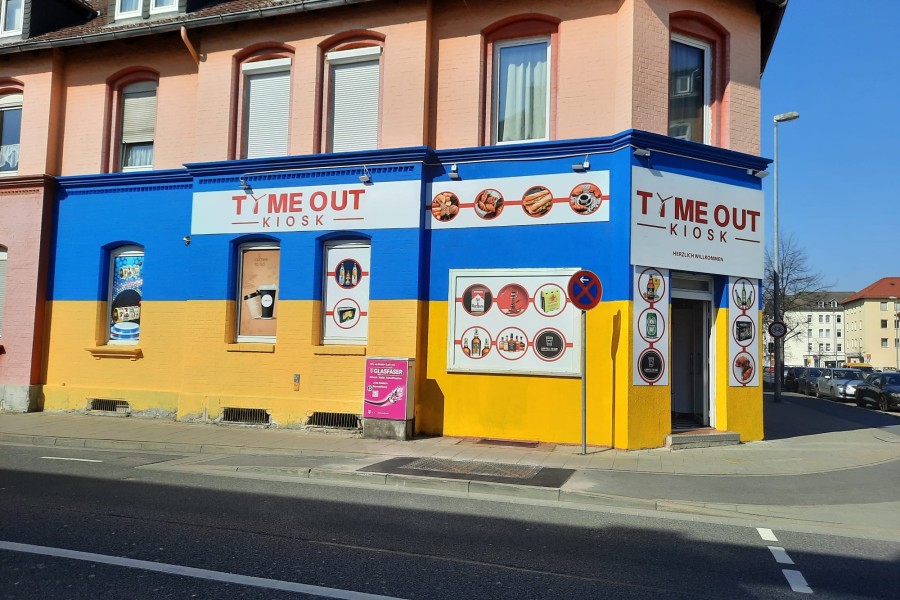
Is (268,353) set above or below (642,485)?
above

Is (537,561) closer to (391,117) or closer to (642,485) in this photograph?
(642,485)

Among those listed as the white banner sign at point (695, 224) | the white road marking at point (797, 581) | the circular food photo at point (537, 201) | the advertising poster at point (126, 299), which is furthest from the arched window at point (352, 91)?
the white road marking at point (797, 581)

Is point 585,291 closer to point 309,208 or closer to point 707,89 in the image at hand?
point 707,89

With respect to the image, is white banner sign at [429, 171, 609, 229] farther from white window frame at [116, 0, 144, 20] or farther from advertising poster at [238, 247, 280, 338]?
white window frame at [116, 0, 144, 20]

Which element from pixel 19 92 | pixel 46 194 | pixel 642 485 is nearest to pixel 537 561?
pixel 642 485

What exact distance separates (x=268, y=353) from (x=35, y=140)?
819 cm

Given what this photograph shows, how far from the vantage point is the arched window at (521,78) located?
492 inches

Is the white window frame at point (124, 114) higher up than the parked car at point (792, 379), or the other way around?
the white window frame at point (124, 114)

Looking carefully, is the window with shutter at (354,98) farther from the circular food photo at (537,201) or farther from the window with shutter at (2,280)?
the window with shutter at (2,280)

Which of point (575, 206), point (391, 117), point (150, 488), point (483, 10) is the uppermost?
point (483, 10)

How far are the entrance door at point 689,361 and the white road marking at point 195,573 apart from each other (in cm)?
951

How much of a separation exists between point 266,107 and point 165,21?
3211 millimetres

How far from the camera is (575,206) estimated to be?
38.8 feet

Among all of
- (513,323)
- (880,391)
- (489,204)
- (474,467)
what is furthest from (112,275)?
(880,391)
